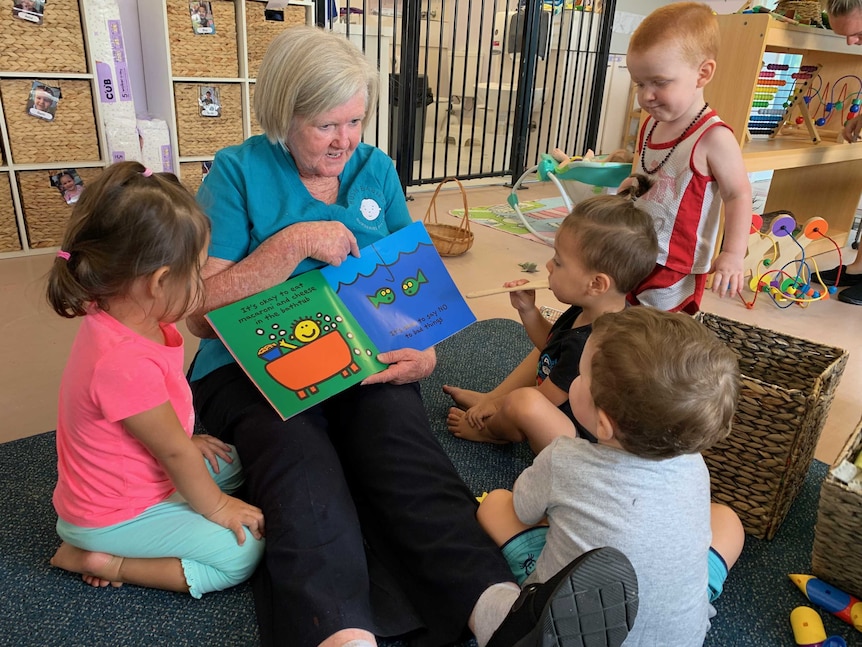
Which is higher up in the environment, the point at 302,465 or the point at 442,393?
the point at 302,465

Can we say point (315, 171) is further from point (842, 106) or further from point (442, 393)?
point (842, 106)

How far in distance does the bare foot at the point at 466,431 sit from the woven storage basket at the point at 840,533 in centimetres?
62

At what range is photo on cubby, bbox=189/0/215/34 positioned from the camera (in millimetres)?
2619

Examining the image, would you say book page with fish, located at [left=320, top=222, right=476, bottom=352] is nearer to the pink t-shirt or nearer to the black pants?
the black pants

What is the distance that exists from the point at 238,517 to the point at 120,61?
2255 millimetres

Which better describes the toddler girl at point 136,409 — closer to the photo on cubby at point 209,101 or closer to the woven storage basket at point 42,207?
the woven storage basket at point 42,207

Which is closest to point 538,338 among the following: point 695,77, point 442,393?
point 442,393

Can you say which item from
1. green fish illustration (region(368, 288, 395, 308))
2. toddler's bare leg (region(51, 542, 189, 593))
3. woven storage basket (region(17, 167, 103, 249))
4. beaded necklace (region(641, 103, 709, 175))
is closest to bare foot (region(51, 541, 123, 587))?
toddler's bare leg (region(51, 542, 189, 593))

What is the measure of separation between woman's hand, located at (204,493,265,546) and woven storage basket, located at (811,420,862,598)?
2.91 ft

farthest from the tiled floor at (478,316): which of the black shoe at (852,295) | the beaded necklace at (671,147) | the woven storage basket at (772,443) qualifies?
the beaded necklace at (671,147)

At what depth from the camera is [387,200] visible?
51.7 inches

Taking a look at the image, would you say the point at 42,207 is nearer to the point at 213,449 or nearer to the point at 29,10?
the point at 29,10

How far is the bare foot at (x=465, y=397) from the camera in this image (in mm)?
1543

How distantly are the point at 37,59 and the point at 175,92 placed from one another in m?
0.51
